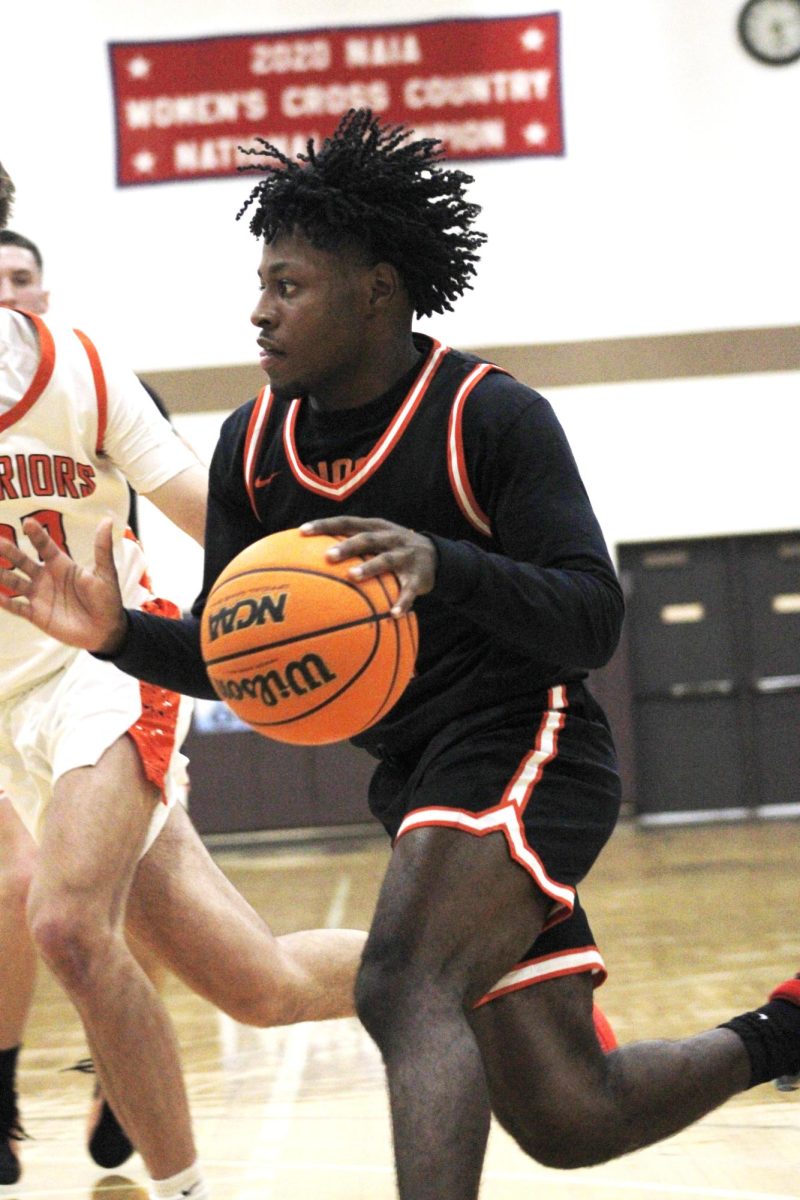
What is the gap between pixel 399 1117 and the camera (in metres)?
2.10

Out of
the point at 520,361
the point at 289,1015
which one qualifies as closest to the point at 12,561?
the point at 289,1015

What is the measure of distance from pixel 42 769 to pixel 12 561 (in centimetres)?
77

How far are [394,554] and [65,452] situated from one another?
1.22m

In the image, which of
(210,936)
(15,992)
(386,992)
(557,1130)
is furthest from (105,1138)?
(386,992)

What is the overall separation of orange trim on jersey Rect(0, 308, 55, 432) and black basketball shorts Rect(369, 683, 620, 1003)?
1.11 metres

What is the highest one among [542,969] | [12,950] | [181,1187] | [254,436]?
[254,436]

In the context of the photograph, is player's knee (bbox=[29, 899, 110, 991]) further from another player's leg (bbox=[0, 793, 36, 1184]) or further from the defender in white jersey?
another player's leg (bbox=[0, 793, 36, 1184])

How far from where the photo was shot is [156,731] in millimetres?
3086

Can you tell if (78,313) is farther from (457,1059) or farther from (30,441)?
(457,1059)

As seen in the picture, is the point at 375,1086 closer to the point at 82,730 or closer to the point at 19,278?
the point at 82,730

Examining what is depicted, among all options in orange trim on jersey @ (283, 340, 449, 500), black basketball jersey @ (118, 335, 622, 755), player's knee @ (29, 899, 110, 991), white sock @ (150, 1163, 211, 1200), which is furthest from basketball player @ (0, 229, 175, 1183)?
orange trim on jersey @ (283, 340, 449, 500)

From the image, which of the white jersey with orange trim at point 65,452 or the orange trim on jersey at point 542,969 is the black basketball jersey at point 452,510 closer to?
the orange trim on jersey at point 542,969

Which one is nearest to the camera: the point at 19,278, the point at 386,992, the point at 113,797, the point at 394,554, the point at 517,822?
the point at 394,554

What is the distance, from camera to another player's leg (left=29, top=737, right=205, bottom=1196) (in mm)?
2828
